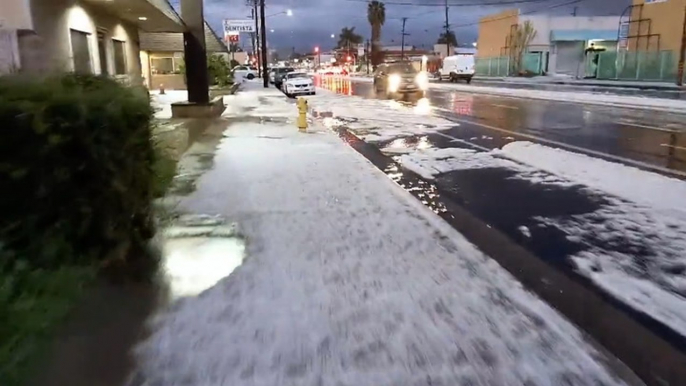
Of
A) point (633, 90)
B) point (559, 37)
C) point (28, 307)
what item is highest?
point (559, 37)

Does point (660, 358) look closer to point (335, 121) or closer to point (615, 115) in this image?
point (335, 121)

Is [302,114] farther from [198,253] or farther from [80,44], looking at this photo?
[198,253]

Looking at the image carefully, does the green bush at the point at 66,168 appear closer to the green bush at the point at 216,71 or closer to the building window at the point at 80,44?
the building window at the point at 80,44

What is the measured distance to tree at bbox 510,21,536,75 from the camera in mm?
68438

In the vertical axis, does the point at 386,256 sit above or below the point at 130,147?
below

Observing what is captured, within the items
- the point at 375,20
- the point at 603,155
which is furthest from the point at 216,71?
the point at 375,20

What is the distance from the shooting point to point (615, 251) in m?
6.04

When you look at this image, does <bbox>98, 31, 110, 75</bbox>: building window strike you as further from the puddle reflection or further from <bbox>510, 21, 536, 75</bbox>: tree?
<bbox>510, 21, 536, 75</bbox>: tree

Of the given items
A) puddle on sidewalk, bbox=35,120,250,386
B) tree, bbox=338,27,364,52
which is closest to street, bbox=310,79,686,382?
puddle on sidewalk, bbox=35,120,250,386

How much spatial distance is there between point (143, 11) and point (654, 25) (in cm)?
4478

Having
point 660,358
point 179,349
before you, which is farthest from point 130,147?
point 660,358

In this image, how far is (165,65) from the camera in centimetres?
4328

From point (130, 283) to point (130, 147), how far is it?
1198 mm

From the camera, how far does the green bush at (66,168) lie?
434cm
